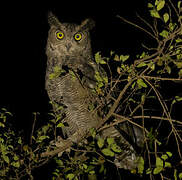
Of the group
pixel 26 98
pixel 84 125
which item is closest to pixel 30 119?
pixel 26 98

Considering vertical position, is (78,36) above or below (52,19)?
below

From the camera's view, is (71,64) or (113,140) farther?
(71,64)

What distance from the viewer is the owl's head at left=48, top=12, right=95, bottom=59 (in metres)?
2.57

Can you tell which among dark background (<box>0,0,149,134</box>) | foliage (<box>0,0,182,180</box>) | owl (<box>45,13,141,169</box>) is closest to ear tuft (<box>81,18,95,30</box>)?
owl (<box>45,13,141,169</box>)

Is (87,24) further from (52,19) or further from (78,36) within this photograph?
(52,19)

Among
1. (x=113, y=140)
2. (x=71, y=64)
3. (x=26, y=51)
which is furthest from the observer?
(x=26, y=51)

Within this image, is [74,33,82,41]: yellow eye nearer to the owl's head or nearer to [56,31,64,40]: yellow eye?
the owl's head

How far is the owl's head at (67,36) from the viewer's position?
2.57m

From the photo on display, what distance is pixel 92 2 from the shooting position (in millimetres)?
3465

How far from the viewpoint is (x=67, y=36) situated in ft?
8.47

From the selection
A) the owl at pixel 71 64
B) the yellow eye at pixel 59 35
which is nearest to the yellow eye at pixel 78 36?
the owl at pixel 71 64

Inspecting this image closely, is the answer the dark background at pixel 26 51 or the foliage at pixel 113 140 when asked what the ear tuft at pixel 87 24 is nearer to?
the dark background at pixel 26 51

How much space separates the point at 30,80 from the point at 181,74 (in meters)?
2.51

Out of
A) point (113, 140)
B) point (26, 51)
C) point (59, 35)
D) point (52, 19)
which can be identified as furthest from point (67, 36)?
point (113, 140)
